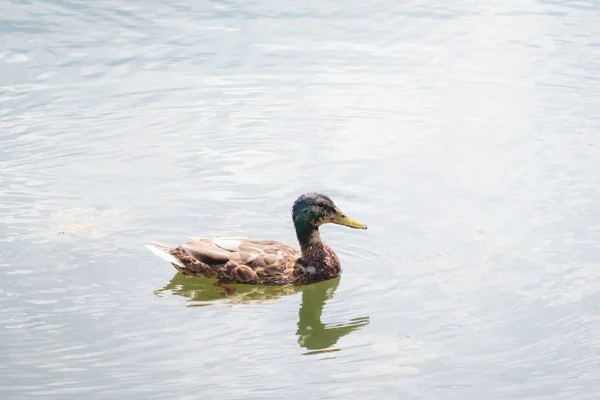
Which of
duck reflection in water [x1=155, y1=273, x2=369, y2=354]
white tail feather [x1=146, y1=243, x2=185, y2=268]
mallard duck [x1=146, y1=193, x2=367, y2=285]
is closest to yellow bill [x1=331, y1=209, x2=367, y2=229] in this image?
mallard duck [x1=146, y1=193, x2=367, y2=285]

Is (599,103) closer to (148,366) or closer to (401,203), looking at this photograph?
(401,203)

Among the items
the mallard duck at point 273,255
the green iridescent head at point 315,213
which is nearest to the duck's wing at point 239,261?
the mallard duck at point 273,255

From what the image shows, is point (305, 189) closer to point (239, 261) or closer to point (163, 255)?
point (239, 261)

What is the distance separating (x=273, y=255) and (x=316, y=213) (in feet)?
1.99

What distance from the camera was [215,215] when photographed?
1288 cm

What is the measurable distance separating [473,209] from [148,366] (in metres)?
4.66

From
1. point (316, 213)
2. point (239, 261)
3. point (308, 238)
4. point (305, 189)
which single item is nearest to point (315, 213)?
point (316, 213)

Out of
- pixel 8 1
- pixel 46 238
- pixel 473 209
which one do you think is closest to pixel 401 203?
pixel 473 209

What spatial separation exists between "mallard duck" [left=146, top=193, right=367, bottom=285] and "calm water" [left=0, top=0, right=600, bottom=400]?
179mm

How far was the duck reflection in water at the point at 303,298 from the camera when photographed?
34.6 ft

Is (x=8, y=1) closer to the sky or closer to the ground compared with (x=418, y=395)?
closer to the sky

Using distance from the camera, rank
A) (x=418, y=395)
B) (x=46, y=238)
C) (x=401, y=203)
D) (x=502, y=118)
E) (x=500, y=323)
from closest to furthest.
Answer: (x=418, y=395) < (x=500, y=323) < (x=46, y=238) < (x=401, y=203) < (x=502, y=118)

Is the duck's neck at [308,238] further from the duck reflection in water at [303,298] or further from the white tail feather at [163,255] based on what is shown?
the white tail feather at [163,255]

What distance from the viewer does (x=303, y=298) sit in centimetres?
1163
